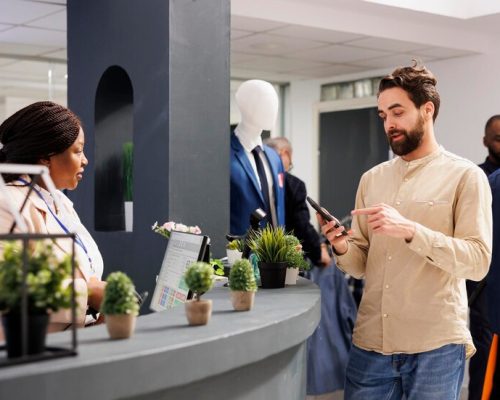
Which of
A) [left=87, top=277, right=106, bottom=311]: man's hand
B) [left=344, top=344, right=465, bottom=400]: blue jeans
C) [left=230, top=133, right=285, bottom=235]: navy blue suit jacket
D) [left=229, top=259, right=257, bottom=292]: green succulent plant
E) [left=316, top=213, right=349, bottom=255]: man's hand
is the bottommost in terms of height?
[left=344, top=344, right=465, bottom=400]: blue jeans

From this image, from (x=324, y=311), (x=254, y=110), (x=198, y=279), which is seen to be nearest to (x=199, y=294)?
(x=198, y=279)

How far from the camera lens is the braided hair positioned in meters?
2.51

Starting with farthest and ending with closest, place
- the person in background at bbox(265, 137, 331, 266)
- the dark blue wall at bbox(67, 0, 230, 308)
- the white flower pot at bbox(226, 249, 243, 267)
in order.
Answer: the person in background at bbox(265, 137, 331, 266), the dark blue wall at bbox(67, 0, 230, 308), the white flower pot at bbox(226, 249, 243, 267)

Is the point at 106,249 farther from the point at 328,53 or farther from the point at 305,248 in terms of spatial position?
the point at 328,53

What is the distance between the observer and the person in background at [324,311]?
4.62 metres

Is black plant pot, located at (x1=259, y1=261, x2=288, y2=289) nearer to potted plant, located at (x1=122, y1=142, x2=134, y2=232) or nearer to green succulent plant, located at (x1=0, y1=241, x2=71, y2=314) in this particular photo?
green succulent plant, located at (x1=0, y1=241, x2=71, y2=314)

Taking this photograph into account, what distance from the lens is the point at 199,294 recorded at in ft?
6.49

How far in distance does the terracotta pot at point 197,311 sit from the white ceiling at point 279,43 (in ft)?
14.6

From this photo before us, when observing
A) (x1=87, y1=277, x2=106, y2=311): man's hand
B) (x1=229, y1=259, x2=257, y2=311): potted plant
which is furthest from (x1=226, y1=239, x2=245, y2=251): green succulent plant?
(x1=229, y1=259, x2=257, y2=311): potted plant

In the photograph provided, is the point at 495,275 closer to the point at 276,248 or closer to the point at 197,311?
the point at 276,248

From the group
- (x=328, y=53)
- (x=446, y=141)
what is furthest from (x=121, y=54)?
(x=446, y=141)

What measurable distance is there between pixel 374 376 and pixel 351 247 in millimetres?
444

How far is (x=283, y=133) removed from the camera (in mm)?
10617

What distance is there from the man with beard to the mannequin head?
3.74 feet
